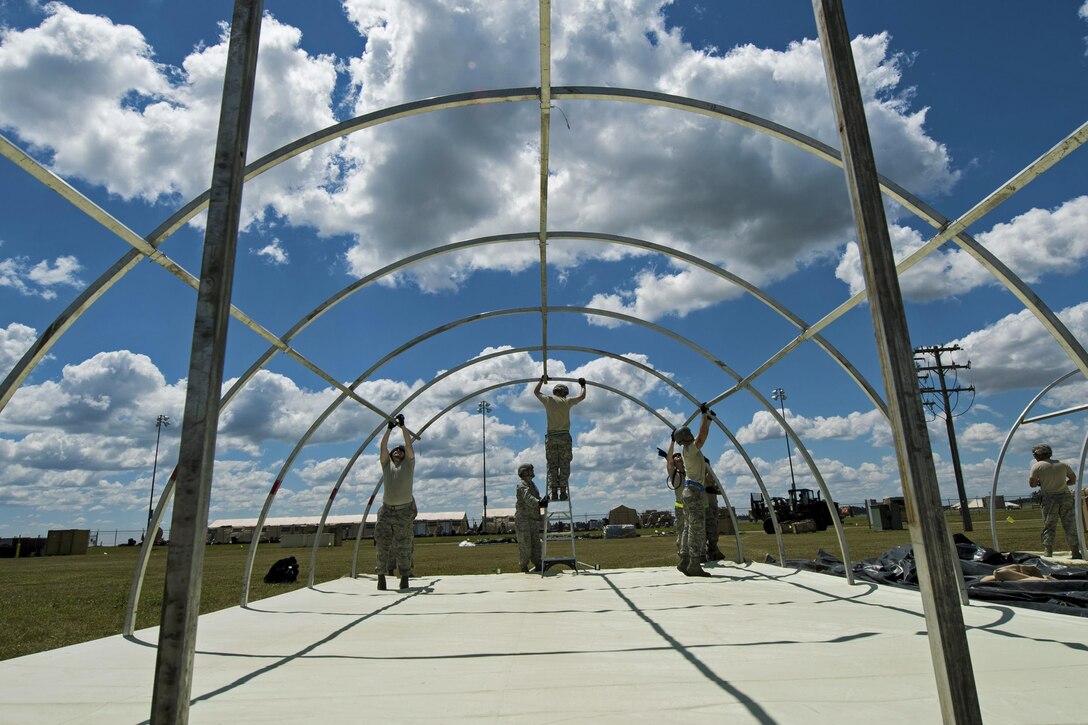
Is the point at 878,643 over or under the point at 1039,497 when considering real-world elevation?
under

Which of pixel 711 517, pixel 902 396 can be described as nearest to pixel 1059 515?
pixel 711 517

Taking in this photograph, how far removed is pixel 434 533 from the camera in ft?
197

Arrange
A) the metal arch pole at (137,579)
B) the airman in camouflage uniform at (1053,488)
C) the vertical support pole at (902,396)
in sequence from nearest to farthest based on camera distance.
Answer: the vertical support pole at (902,396) < the metal arch pole at (137,579) < the airman in camouflage uniform at (1053,488)

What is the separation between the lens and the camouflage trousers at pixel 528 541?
11.8 meters

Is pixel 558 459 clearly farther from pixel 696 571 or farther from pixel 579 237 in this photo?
pixel 579 237

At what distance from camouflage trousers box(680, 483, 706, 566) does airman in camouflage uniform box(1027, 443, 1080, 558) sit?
5.37 m

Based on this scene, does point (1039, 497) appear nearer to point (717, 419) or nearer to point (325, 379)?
point (717, 419)

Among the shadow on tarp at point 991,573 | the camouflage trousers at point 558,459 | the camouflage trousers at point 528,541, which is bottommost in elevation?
the shadow on tarp at point 991,573

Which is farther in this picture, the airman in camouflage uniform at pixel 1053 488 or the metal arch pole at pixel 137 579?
the airman in camouflage uniform at pixel 1053 488

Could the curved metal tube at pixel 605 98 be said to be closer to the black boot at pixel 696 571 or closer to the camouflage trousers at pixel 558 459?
the black boot at pixel 696 571

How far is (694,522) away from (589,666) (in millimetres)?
5922

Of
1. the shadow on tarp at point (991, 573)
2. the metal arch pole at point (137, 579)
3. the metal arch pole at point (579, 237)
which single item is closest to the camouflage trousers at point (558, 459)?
the shadow on tarp at point (991, 573)

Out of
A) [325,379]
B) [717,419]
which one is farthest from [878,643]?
[325,379]

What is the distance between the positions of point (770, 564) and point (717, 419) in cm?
297
